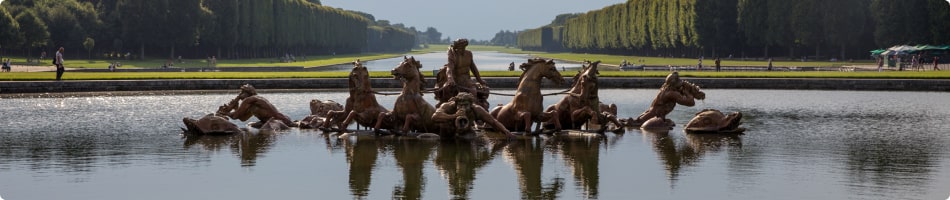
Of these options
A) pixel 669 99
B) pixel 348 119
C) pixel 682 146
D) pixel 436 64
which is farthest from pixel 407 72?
pixel 436 64

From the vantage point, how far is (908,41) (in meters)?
72.7

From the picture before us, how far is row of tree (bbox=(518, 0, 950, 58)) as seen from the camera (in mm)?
72188

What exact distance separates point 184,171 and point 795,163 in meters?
7.71

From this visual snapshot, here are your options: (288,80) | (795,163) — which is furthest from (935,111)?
(288,80)

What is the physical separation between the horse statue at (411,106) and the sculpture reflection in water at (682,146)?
3.57m

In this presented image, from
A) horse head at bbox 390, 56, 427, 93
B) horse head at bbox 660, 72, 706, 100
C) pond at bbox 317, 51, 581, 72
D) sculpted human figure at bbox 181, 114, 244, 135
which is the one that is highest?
horse head at bbox 390, 56, 427, 93

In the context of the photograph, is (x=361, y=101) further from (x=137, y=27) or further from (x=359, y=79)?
(x=137, y=27)

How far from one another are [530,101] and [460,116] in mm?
1615

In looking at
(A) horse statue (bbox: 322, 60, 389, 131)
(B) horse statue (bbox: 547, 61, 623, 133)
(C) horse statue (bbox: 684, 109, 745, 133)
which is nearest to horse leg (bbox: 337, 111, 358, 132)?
(A) horse statue (bbox: 322, 60, 389, 131)

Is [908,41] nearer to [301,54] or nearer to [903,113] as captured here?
[903,113]

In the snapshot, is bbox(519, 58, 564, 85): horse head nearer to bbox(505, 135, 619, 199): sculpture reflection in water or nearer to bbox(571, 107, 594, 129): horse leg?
bbox(571, 107, 594, 129): horse leg

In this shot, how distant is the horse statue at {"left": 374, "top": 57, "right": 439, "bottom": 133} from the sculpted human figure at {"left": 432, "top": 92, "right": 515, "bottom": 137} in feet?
1.33

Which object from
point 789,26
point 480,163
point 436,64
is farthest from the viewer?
point 436,64

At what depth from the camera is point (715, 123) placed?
18859 mm
